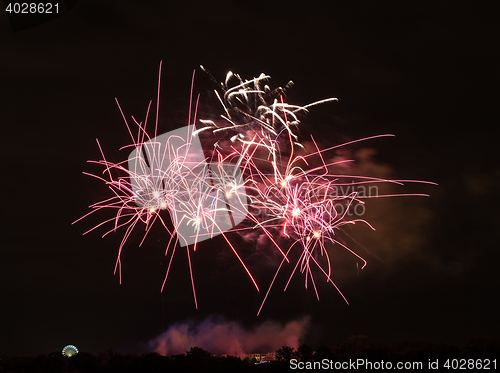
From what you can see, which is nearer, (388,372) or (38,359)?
(388,372)

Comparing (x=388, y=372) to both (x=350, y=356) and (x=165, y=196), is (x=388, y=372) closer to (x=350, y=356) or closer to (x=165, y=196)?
(x=350, y=356)

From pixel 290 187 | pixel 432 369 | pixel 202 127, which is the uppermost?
pixel 202 127

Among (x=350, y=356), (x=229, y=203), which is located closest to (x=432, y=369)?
(x=350, y=356)

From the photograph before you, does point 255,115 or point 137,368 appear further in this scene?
point 137,368

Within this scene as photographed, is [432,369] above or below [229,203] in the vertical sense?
below

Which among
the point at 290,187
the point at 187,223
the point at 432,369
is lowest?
the point at 432,369

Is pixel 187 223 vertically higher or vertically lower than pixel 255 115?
lower

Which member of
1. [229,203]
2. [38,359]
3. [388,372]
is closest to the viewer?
[388,372]

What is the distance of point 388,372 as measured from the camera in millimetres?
18953

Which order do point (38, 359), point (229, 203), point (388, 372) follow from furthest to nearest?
point (38, 359) < point (229, 203) < point (388, 372)

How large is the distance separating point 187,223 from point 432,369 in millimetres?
13201

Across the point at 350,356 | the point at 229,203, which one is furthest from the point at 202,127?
the point at 350,356

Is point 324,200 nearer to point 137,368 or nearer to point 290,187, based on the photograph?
point 290,187

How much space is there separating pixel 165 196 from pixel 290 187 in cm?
583
